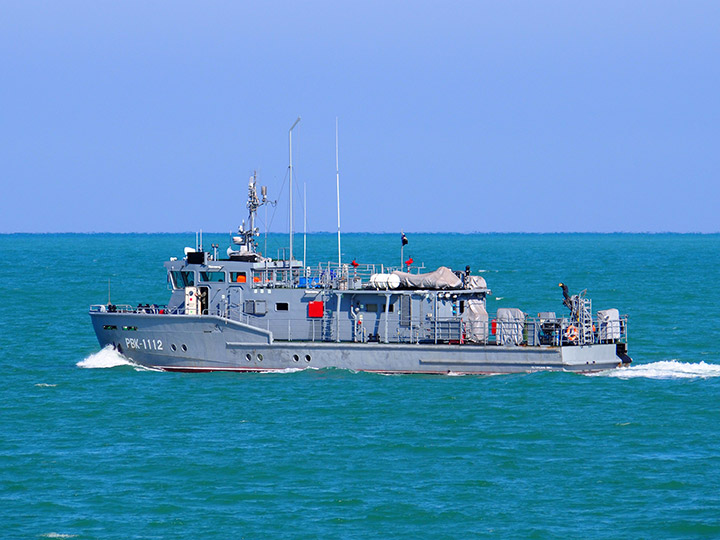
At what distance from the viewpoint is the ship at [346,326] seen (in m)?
41.6

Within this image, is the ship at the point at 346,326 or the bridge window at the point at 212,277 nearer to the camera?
the ship at the point at 346,326

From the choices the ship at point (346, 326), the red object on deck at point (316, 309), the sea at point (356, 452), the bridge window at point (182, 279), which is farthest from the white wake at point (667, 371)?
the bridge window at point (182, 279)

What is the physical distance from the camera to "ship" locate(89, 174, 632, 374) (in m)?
41.6

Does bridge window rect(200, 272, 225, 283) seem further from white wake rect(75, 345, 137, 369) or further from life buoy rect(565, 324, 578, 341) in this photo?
life buoy rect(565, 324, 578, 341)

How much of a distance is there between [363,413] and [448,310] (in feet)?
25.9

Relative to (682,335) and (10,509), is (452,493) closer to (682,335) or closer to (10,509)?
(10,509)

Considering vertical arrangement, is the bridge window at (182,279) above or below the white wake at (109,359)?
above

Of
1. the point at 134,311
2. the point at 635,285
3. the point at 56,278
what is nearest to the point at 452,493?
the point at 134,311

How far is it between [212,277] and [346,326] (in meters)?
5.64

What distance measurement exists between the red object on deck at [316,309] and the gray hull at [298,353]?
1.29 metres

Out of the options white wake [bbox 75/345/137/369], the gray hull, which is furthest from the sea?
the gray hull

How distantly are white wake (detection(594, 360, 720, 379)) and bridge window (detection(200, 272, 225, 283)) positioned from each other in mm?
14757

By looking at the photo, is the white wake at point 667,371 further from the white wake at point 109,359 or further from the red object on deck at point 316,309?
the white wake at point 109,359

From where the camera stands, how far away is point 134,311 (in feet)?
146
